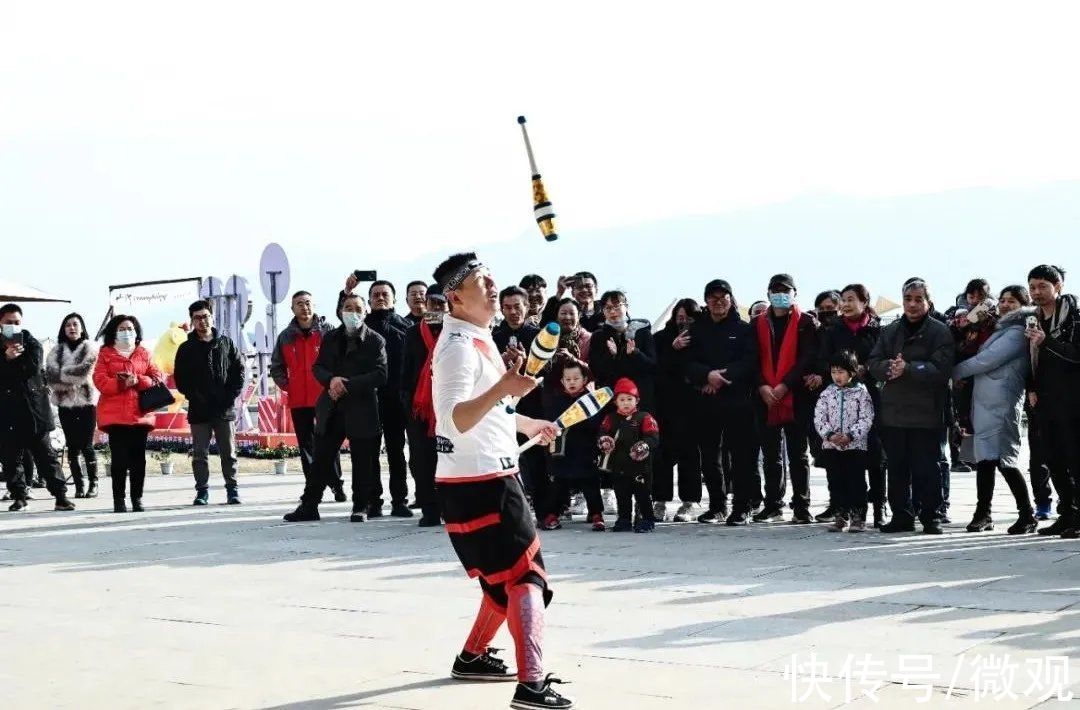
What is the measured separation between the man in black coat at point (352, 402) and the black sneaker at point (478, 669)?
683cm

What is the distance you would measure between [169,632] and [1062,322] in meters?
6.66

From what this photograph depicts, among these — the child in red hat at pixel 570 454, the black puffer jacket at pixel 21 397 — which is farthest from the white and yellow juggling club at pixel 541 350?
the black puffer jacket at pixel 21 397

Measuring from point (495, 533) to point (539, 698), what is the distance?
700mm

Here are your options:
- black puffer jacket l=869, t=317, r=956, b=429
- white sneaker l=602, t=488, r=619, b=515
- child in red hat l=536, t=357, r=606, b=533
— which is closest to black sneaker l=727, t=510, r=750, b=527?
child in red hat l=536, t=357, r=606, b=533

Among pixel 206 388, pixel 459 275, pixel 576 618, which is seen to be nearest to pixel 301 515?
pixel 206 388

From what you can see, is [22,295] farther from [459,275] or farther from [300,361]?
[459,275]

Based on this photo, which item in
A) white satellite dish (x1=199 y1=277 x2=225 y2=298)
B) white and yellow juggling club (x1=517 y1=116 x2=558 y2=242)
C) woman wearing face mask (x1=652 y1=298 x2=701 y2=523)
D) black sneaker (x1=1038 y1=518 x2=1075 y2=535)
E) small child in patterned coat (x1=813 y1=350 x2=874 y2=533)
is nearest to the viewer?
white and yellow juggling club (x1=517 y1=116 x2=558 y2=242)

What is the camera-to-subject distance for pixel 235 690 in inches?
245

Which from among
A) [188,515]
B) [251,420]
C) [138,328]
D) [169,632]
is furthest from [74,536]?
[251,420]

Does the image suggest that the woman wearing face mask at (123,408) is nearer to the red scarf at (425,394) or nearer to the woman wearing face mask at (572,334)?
the red scarf at (425,394)

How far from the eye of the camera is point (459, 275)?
20.6ft

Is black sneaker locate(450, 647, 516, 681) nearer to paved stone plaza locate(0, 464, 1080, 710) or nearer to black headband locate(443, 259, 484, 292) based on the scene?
paved stone plaza locate(0, 464, 1080, 710)

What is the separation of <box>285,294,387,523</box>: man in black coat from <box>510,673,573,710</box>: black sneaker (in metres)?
7.45

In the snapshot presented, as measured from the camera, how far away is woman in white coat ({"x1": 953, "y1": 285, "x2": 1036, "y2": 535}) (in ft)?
37.4
